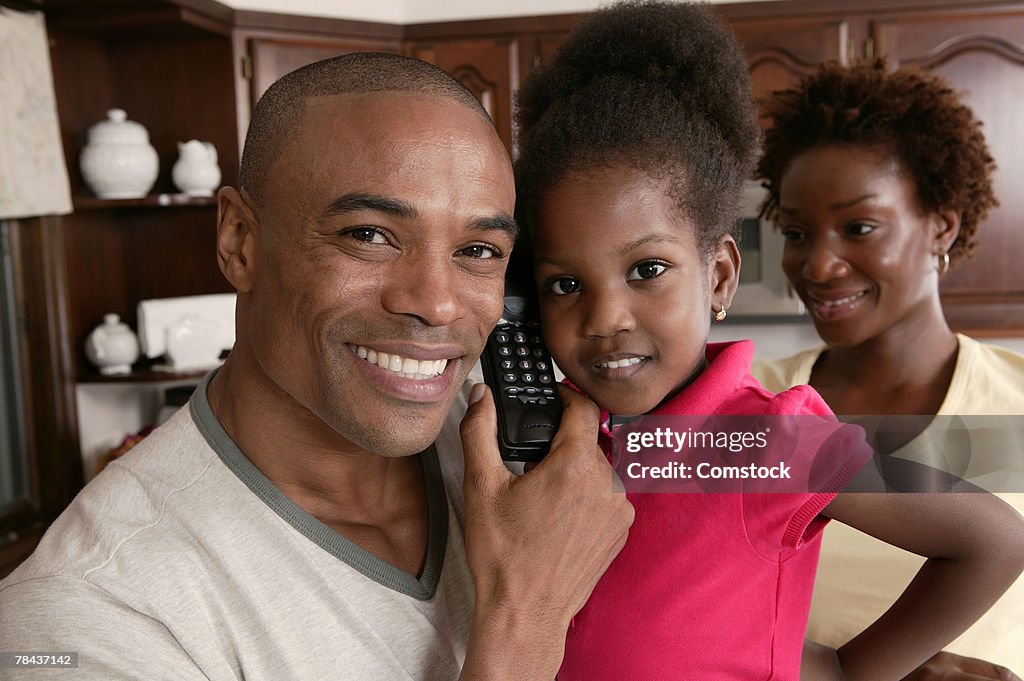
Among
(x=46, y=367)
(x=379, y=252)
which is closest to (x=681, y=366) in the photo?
(x=379, y=252)

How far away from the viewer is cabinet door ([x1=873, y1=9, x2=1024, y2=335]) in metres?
2.77

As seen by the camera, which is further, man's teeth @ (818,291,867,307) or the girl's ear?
man's teeth @ (818,291,867,307)

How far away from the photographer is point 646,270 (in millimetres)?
901

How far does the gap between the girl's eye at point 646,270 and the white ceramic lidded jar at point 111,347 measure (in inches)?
81.5

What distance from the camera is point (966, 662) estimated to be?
100 cm

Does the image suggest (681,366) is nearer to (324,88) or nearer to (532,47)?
(324,88)

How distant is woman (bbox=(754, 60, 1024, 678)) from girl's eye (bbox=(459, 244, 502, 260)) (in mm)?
640

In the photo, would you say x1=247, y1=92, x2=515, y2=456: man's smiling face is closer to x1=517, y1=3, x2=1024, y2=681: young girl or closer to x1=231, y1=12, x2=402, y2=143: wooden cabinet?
x1=517, y1=3, x2=1024, y2=681: young girl

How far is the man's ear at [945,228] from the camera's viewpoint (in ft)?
4.50

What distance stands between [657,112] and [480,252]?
0.23 metres

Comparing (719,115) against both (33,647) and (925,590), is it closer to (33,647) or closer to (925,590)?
(925,590)

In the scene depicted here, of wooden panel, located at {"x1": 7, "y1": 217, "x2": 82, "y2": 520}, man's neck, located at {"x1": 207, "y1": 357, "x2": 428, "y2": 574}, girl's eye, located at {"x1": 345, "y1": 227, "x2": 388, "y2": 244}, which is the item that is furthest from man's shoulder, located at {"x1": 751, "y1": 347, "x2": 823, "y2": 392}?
wooden panel, located at {"x1": 7, "y1": 217, "x2": 82, "y2": 520}

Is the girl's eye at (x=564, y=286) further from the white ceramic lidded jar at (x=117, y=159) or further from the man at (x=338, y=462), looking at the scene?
the white ceramic lidded jar at (x=117, y=159)

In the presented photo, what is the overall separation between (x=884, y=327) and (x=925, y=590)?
1.78 ft
